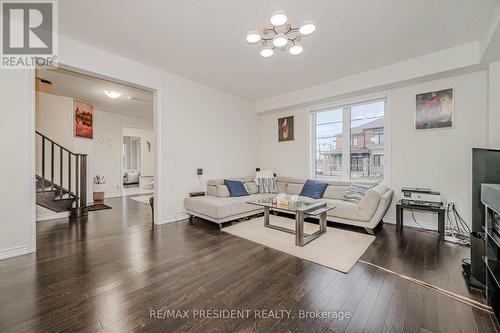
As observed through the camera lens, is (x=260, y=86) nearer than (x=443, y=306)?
No

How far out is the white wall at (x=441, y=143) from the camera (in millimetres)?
3256

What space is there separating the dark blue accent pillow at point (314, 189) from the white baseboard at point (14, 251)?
4.48 metres

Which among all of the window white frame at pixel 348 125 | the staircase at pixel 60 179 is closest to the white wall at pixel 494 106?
the window white frame at pixel 348 125

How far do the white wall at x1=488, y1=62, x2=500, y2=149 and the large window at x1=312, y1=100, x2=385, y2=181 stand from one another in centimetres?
142

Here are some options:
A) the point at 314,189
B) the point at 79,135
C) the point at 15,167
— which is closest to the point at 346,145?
the point at 314,189

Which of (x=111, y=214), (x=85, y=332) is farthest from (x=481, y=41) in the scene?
(x=111, y=214)

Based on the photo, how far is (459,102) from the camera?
11.0ft

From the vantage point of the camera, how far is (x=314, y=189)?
14.8ft

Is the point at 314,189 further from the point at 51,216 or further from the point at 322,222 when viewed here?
the point at 51,216

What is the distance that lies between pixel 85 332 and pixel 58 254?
5.66 ft

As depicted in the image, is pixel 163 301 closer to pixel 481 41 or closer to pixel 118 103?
pixel 481 41

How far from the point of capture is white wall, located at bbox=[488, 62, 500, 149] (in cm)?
288

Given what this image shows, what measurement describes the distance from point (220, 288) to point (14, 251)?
8.66ft

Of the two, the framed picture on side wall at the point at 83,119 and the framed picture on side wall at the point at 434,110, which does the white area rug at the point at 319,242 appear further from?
the framed picture on side wall at the point at 83,119
